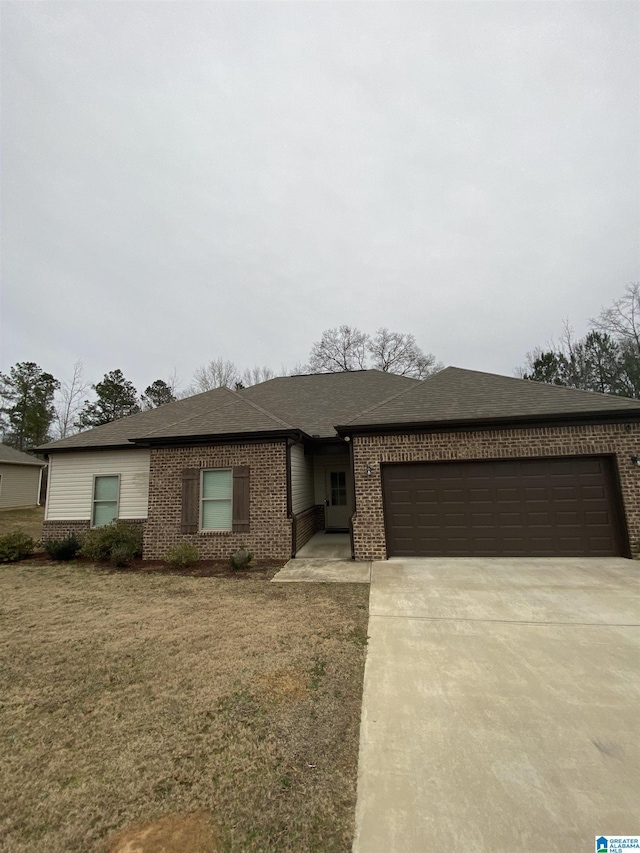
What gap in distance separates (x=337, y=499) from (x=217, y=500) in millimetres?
4613

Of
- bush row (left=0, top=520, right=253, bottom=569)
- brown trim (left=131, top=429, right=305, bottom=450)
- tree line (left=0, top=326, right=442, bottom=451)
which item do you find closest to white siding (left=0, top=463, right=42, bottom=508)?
tree line (left=0, top=326, right=442, bottom=451)

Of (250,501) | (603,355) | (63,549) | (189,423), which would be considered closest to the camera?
(250,501)

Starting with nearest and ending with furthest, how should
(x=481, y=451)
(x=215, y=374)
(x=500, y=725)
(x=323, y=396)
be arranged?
1. (x=500, y=725)
2. (x=481, y=451)
3. (x=323, y=396)
4. (x=215, y=374)

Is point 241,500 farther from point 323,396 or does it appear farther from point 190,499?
point 323,396

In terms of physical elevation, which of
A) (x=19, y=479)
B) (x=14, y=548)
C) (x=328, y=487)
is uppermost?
(x=19, y=479)

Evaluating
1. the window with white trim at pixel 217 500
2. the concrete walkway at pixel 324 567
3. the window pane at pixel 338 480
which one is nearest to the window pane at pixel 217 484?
the window with white trim at pixel 217 500

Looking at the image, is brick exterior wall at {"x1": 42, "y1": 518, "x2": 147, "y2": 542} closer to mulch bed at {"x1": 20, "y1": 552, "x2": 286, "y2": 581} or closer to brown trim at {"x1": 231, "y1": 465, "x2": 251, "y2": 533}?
mulch bed at {"x1": 20, "y1": 552, "x2": 286, "y2": 581}

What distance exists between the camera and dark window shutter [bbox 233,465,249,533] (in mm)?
8773

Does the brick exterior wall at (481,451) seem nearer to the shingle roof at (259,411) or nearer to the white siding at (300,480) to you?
the white siding at (300,480)

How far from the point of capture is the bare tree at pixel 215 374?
30906 millimetres

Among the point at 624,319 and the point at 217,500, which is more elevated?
the point at 624,319

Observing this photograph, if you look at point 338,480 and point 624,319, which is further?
point 624,319

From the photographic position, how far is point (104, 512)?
10.7 meters

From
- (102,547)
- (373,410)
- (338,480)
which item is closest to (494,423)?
(373,410)
